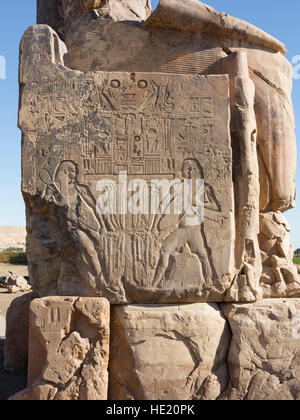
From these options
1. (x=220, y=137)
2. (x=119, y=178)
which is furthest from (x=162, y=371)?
(x=220, y=137)

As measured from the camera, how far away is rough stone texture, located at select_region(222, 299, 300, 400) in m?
2.86

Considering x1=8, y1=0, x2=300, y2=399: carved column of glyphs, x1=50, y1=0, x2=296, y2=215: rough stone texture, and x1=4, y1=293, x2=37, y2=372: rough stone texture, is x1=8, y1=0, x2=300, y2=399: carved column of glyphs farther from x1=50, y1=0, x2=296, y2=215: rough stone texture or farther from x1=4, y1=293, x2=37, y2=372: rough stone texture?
x1=4, y1=293, x2=37, y2=372: rough stone texture

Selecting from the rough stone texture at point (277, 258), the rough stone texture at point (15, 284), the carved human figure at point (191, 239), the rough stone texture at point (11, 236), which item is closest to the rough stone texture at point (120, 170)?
the carved human figure at point (191, 239)

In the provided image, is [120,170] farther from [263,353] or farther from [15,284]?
[15,284]

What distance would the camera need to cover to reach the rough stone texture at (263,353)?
286cm

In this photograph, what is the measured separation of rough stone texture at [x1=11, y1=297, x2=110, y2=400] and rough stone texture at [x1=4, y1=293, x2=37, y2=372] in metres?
1.05

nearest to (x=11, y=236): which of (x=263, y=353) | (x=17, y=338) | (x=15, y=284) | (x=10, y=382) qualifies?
(x=15, y=284)

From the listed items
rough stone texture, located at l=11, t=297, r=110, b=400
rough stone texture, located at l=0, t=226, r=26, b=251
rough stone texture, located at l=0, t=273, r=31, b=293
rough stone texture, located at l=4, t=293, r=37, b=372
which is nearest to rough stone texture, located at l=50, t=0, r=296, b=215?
rough stone texture, located at l=11, t=297, r=110, b=400

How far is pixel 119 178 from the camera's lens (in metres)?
2.95

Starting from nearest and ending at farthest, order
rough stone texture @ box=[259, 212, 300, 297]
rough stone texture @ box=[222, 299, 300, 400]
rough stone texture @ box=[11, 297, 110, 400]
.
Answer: rough stone texture @ box=[11, 297, 110, 400] → rough stone texture @ box=[222, 299, 300, 400] → rough stone texture @ box=[259, 212, 300, 297]
